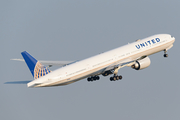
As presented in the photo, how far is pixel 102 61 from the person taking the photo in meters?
62.6

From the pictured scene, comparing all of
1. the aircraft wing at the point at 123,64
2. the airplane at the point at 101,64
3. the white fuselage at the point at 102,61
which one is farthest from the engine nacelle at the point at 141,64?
the white fuselage at the point at 102,61

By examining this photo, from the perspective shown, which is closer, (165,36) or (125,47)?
(125,47)

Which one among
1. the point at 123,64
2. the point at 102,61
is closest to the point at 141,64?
the point at 123,64

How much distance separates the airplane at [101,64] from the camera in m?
58.4

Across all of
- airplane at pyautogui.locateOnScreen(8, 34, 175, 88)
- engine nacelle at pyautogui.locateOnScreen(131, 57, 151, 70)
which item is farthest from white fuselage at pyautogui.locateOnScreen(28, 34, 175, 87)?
engine nacelle at pyautogui.locateOnScreen(131, 57, 151, 70)

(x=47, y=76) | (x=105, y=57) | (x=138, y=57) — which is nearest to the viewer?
(x=47, y=76)

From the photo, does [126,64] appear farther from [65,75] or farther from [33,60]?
[33,60]

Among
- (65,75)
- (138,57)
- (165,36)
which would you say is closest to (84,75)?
(65,75)

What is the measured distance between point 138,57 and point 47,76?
17.7m

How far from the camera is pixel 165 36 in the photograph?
236 feet

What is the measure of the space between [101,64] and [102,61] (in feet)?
1.71

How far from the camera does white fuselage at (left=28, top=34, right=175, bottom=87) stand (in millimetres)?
58188

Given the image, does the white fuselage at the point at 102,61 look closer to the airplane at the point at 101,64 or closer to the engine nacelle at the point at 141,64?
the airplane at the point at 101,64

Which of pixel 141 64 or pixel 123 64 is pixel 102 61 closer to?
pixel 123 64
